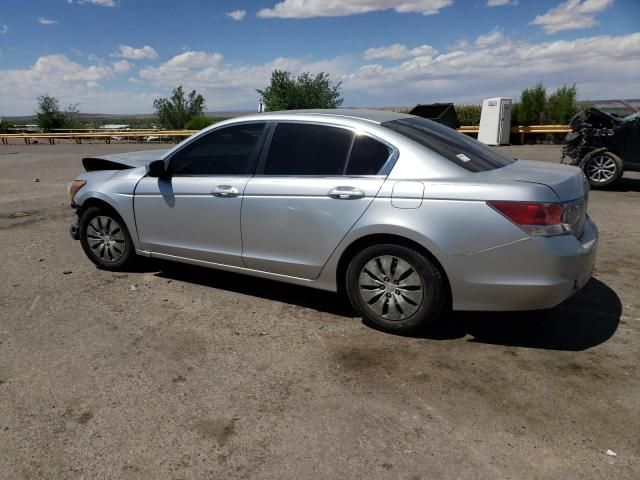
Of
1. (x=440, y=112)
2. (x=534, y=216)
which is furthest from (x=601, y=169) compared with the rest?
(x=440, y=112)

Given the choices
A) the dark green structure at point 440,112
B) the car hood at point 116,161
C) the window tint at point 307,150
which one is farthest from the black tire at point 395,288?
the dark green structure at point 440,112

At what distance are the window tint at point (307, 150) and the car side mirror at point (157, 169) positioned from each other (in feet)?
3.50

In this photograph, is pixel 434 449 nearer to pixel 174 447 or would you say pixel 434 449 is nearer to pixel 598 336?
pixel 174 447

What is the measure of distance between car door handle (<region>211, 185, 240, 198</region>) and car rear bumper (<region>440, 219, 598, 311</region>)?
1815 millimetres

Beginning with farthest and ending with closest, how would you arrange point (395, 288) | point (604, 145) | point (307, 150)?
1. point (604, 145)
2. point (307, 150)
3. point (395, 288)

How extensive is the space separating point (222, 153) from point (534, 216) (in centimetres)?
262

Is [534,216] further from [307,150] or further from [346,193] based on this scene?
[307,150]

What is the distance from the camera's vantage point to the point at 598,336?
12.8 feet

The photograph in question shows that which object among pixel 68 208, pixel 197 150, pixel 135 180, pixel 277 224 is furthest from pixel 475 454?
pixel 68 208

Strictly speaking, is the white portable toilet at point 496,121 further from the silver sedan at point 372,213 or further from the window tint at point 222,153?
the window tint at point 222,153

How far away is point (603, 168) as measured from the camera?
1035 cm

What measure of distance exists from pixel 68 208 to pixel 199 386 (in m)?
7.38

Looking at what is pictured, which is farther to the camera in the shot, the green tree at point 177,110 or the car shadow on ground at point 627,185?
the green tree at point 177,110

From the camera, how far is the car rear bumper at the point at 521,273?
11.2 ft
